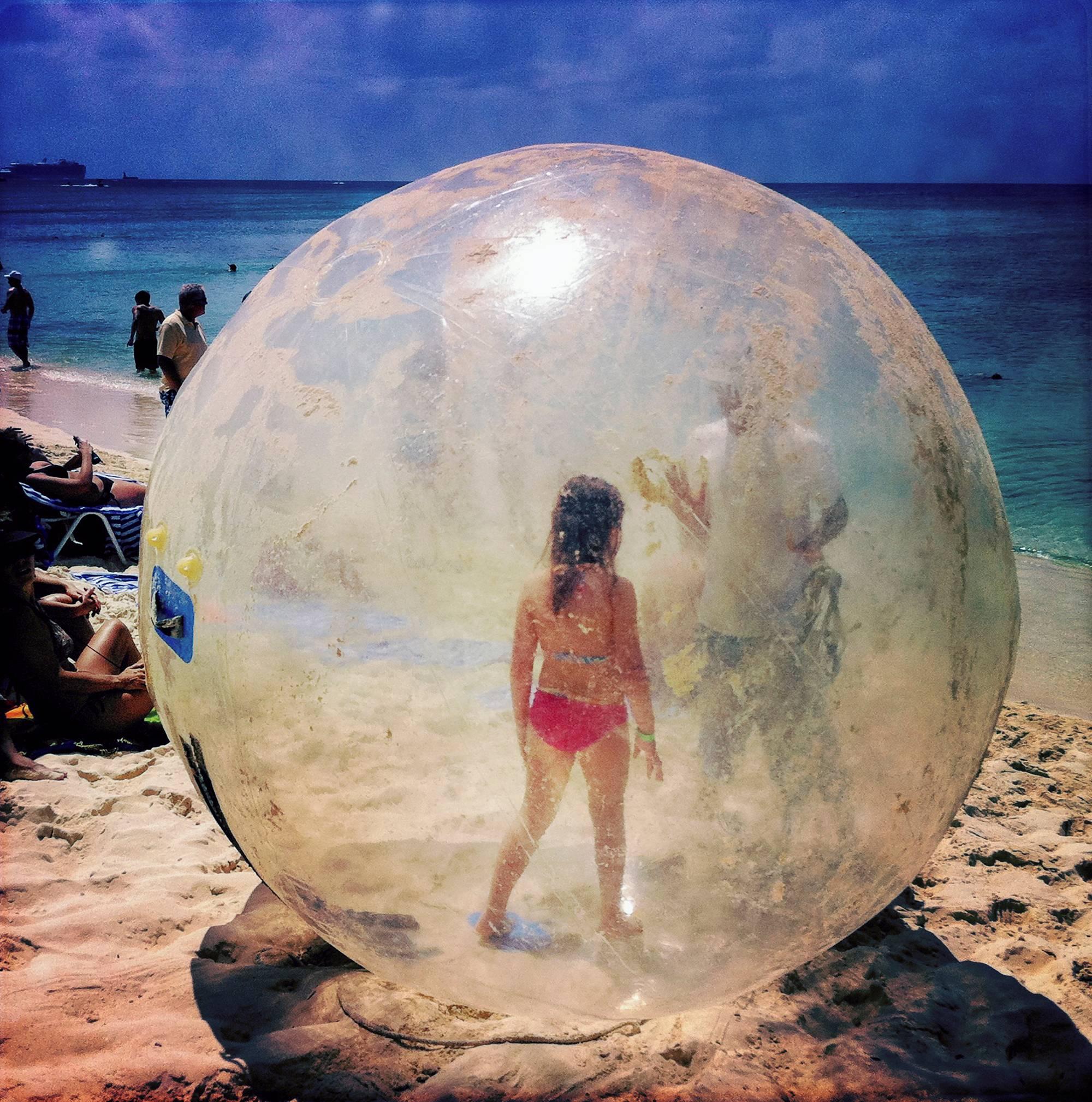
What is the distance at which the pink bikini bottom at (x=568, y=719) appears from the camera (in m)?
2.04

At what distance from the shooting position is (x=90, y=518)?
7.19m

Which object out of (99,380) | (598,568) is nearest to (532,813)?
(598,568)

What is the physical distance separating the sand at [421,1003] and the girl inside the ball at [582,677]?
843 mm

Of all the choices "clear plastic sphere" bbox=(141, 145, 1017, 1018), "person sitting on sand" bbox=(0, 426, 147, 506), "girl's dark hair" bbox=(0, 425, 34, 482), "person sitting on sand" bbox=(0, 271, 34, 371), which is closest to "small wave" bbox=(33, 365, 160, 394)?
"person sitting on sand" bbox=(0, 271, 34, 371)

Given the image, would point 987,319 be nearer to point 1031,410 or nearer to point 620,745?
point 1031,410

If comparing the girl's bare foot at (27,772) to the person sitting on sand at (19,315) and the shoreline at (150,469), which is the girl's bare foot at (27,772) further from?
the person sitting on sand at (19,315)

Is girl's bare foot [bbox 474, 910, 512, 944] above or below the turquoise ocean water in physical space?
below

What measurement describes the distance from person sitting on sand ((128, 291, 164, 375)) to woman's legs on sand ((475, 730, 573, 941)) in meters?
14.5

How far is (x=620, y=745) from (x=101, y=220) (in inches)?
3211

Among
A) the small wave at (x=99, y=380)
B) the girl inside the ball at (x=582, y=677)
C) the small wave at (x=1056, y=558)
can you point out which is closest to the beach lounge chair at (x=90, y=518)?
the girl inside the ball at (x=582, y=677)

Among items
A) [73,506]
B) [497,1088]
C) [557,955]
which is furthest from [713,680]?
[73,506]

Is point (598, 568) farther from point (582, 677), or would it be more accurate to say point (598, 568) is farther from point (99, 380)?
point (99, 380)

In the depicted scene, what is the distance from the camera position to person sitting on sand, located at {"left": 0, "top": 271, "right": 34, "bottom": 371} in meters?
19.0

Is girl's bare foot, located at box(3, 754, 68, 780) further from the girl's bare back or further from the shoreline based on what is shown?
the shoreline
